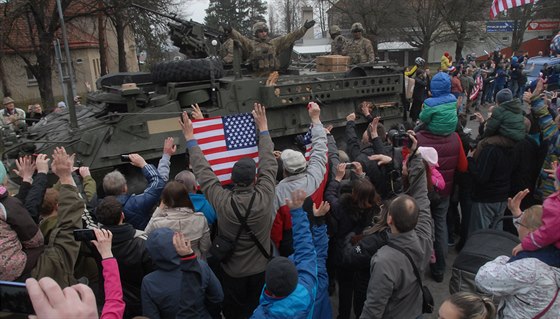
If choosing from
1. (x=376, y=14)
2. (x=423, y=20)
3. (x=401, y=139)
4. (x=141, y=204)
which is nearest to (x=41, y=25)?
(x=141, y=204)

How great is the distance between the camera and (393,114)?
938 cm

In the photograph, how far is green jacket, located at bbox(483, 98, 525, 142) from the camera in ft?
16.1

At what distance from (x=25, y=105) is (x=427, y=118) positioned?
90.0ft

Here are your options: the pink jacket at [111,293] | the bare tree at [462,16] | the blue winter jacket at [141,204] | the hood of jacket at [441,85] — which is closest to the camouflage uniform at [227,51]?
the hood of jacket at [441,85]

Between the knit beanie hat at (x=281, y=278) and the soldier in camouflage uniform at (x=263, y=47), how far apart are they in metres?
6.46

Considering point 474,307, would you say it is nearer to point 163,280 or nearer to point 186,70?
point 163,280

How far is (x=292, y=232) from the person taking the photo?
3.43 metres

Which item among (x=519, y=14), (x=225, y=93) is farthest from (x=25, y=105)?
(x=519, y=14)

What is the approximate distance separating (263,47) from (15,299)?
7.90 m

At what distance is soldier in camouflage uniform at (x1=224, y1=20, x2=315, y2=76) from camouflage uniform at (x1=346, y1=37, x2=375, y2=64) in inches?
80.6

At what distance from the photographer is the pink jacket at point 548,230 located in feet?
8.87

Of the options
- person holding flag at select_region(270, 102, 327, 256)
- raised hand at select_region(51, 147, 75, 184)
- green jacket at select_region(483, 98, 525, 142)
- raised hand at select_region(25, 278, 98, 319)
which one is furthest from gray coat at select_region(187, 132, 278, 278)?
green jacket at select_region(483, 98, 525, 142)

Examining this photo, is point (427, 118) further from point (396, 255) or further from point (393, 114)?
point (393, 114)

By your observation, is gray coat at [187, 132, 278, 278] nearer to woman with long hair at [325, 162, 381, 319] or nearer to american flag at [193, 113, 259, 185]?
woman with long hair at [325, 162, 381, 319]
